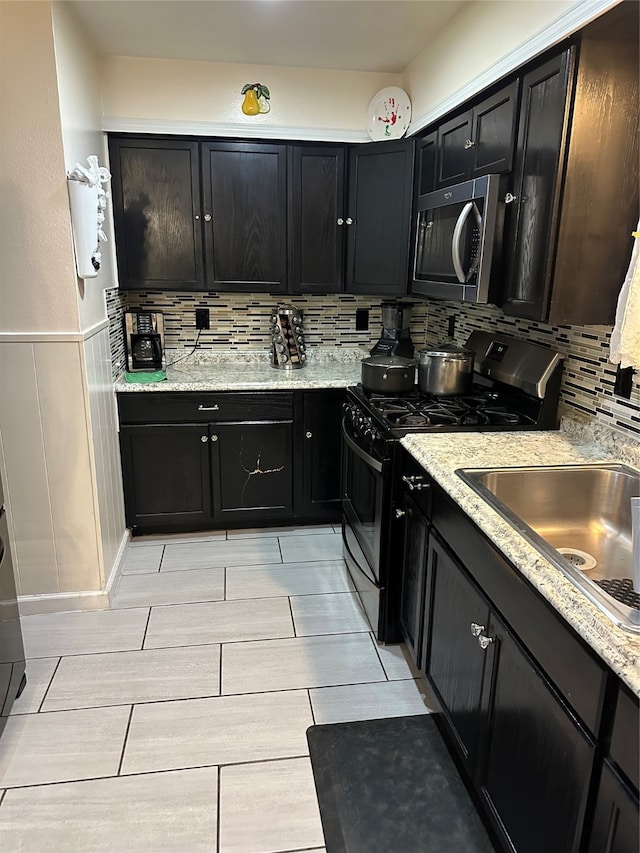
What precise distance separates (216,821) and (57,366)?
1707mm

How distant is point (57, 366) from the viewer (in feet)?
7.70

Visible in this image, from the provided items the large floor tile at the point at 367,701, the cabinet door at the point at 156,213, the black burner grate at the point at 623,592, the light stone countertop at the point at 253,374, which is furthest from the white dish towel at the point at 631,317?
the cabinet door at the point at 156,213

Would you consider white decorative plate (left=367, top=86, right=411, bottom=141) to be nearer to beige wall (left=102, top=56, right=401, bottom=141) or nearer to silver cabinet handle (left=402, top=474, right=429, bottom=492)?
beige wall (left=102, top=56, right=401, bottom=141)

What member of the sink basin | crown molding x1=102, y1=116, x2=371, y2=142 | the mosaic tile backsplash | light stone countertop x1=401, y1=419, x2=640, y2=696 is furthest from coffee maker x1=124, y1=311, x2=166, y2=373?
the sink basin

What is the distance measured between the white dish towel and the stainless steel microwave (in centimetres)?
59

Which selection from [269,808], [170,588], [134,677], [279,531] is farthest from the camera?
[279,531]

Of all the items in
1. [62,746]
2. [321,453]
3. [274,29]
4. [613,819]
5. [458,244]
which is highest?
[274,29]

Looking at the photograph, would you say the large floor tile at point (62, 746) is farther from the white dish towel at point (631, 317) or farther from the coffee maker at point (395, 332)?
the coffee maker at point (395, 332)

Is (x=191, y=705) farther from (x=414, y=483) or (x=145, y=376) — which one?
(x=145, y=376)

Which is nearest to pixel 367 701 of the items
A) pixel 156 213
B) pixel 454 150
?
pixel 454 150

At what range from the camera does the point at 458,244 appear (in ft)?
7.18

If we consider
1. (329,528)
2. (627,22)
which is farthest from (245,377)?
(627,22)

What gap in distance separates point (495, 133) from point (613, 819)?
2.01m

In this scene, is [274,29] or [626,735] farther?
[274,29]
